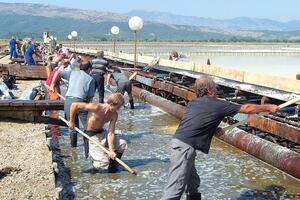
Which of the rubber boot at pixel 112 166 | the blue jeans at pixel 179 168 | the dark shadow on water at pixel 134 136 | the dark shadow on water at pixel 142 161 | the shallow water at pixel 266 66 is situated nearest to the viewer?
the blue jeans at pixel 179 168

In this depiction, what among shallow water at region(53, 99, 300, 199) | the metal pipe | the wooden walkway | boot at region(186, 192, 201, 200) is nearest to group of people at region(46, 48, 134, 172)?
shallow water at region(53, 99, 300, 199)

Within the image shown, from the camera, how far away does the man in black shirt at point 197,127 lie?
580 cm

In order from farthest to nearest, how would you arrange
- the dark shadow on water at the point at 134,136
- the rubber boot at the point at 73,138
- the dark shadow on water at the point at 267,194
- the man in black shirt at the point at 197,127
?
the dark shadow on water at the point at 134,136 < the rubber boot at the point at 73,138 < the dark shadow on water at the point at 267,194 < the man in black shirt at the point at 197,127

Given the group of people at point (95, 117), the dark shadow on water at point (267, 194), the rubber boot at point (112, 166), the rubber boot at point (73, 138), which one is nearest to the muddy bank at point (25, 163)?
the rubber boot at point (73, 138)

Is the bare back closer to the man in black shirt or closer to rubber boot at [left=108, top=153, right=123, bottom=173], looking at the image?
rubber boot at [left=108, top=153, right=123, bottom=173]

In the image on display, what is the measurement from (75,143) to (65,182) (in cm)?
227

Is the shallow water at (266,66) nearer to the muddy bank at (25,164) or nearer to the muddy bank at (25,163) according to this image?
the muddy bank at (25,163)

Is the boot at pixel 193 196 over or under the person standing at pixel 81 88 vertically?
under

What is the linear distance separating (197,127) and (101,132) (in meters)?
2.88

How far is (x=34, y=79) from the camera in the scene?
23.7 m

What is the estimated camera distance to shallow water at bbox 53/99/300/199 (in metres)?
7.79

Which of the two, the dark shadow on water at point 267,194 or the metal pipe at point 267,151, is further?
the metal pipe at point 267,151

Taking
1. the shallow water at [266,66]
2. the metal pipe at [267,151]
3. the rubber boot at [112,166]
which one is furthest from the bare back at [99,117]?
the shallow water at [266,66]

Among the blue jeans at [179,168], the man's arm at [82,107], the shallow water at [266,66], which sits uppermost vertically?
the man's arm at [82,107]
